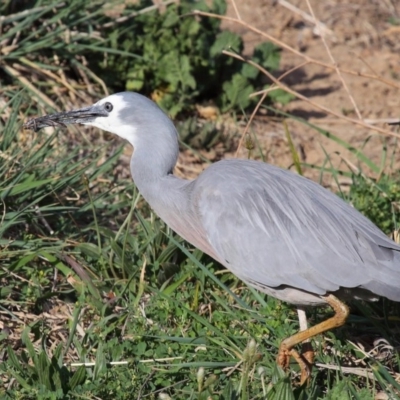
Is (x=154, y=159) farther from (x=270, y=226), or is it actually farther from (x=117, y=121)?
(x=270, y=226)

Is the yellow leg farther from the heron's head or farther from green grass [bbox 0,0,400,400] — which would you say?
the heron's head

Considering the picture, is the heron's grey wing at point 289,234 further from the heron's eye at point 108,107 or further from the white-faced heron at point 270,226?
the heron's eye at point 108,107

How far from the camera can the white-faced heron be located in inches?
159

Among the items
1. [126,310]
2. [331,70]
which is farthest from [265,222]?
[331,70]

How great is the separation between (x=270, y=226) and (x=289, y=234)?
0.09 meters

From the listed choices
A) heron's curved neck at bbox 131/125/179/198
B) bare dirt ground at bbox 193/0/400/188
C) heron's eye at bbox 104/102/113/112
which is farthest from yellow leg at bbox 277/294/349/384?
bare dirt ground at bbox 193/0/400/188

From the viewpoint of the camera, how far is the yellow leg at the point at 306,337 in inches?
159

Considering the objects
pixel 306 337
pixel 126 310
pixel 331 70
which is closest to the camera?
pixel 306 337

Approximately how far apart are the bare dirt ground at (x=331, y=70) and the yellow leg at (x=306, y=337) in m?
2.21

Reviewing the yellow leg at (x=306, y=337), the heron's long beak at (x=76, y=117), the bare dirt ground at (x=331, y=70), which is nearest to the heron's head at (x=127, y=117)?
the heron's long beak at (x=76, y=117)

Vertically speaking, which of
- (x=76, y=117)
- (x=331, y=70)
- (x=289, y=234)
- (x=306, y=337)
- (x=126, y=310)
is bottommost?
(x=331, y=70)

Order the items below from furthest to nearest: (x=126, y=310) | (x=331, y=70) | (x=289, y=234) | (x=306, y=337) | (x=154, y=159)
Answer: (x=331, y=70) < (x=126, y=310) < (x=154, y=159) < (x=289, y=234) < (x=306, y=337)

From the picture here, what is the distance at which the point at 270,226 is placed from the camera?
419 cm

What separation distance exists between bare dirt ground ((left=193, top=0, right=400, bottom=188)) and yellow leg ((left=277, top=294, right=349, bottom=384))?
87.1 inches
